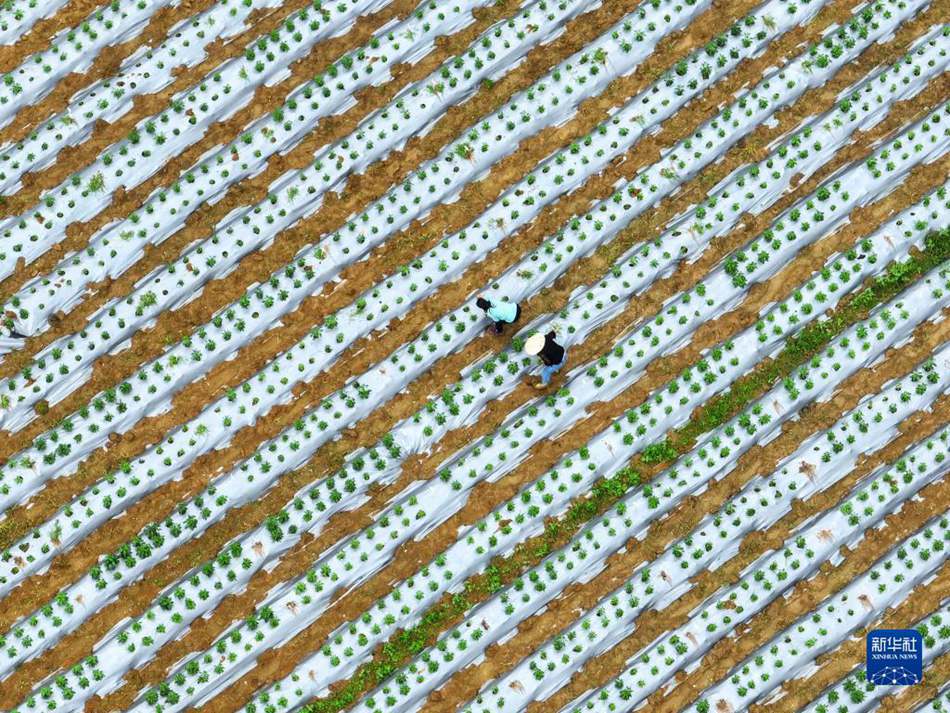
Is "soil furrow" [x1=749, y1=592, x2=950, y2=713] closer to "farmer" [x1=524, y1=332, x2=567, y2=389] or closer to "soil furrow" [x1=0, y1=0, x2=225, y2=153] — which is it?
"farmer" [x1=524, y1=332, x2=567, y2=389]

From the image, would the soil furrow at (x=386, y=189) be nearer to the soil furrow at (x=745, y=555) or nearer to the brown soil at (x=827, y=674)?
the soil furrow at (x=745, y=555)

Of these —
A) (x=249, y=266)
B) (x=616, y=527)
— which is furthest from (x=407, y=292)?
(x=616, y=527)

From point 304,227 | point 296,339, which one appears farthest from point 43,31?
point 296,339

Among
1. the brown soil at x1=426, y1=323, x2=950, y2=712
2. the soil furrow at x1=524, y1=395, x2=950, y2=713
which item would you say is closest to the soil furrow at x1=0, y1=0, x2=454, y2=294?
the brown soil at x1=426, y1=323, x2=950, y2=712

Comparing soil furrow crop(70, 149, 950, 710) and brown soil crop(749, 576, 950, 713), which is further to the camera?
brown soil crop(749, 576, 950, 713)

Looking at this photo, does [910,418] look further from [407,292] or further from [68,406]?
[68,406]

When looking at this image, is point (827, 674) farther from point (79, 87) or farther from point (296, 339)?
point (79, 87)
